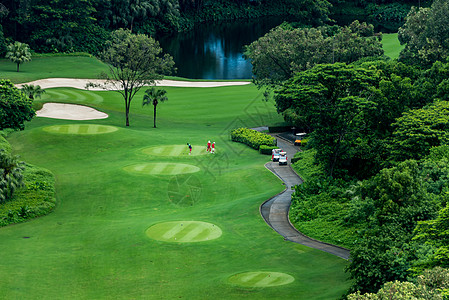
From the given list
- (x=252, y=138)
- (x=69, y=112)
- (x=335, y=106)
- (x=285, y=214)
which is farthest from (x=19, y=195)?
(x=69, y=112)

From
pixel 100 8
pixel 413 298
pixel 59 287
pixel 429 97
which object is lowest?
pixel 59 287

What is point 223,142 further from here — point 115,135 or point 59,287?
point 59,287

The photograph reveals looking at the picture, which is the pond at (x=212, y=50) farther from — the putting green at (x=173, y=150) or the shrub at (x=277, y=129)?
the putting green at (x=173, y=150)

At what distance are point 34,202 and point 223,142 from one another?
31.7 meters

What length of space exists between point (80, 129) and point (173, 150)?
13.6m

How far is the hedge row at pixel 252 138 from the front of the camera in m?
81.1

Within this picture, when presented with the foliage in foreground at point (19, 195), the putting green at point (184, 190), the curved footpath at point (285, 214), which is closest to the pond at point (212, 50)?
the curved footpath at point (285, 214)

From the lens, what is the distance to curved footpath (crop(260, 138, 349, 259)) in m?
46.6

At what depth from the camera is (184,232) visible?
156 ft

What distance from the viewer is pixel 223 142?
8375 centimetres

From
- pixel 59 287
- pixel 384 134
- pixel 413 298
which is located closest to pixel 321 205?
pixel 384 134

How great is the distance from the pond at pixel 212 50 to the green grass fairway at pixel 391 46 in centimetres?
2982

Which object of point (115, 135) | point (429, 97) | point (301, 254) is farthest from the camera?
point (115, 135)

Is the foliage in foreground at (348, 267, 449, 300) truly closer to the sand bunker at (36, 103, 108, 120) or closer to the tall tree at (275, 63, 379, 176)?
the tall tree at (275, 63, 379, 176)
